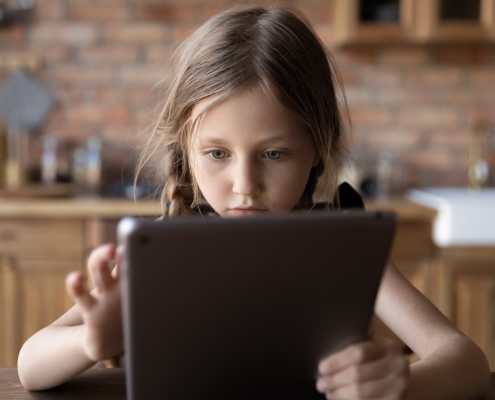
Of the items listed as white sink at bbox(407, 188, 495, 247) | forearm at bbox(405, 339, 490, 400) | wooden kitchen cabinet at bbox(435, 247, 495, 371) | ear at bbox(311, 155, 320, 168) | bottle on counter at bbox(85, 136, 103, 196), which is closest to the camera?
forearm at bbox(405, 339, 490, 400)

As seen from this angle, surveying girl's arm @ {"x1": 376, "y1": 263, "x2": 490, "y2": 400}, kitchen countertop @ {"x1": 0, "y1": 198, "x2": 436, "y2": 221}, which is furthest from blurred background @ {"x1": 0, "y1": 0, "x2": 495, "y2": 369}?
girl's arm @ {"x1": 376, "y1": 263, "x2": 490, "y2": 400}

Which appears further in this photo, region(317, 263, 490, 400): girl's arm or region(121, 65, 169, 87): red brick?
region(121, 65, 169, 87): red brick

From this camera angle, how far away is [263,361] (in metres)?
0.54

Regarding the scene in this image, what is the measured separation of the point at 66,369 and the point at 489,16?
2.39 metres

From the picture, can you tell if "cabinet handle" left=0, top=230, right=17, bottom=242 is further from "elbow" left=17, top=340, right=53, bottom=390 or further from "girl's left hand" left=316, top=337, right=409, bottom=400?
"girl's left hand" left=316, top=337, right=409, bottom=400

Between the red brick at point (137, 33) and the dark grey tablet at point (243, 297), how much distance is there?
2494mm

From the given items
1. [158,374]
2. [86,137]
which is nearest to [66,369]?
[158,374]

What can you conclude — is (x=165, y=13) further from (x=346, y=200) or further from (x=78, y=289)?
(x=78, y=289)

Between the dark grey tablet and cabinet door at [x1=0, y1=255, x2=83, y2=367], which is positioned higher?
the dark grey tablet

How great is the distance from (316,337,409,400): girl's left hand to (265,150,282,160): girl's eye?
1.20 ft

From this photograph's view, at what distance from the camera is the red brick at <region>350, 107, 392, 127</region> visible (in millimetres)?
2912

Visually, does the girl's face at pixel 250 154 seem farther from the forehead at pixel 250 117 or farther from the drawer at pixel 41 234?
the drawer at pixel 41 234

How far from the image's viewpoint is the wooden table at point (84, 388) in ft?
2.38

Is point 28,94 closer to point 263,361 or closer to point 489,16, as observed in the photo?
point 489,16
